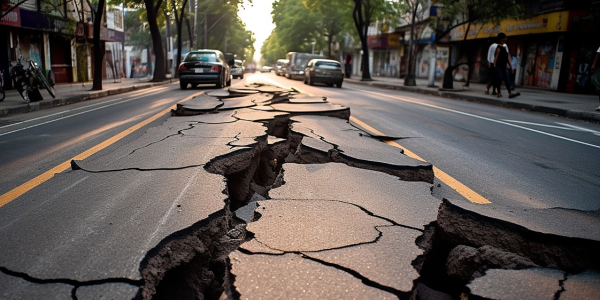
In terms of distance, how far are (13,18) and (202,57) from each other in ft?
24.2

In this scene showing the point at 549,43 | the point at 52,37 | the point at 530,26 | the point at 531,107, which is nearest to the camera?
the point at 531,107

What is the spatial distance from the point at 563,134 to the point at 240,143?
19.9 ft

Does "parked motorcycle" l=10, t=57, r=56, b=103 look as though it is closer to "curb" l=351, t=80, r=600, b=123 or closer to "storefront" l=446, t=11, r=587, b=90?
"curb" l=351, t=80, r=600, b=123

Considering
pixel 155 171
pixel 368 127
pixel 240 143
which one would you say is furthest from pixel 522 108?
pixel 155 171

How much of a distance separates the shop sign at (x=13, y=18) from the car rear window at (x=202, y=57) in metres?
6.57

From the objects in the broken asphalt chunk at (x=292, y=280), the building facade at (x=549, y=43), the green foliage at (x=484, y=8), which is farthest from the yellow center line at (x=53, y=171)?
the green foliage at (x=484, y=8)

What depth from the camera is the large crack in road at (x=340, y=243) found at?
185 centimetres

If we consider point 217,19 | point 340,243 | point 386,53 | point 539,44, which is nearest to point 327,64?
point 539,44

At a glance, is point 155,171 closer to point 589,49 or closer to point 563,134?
point 563,134

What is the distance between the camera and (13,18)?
708 inches

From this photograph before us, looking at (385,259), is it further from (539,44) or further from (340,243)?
(539,44)

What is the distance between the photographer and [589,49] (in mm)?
20875

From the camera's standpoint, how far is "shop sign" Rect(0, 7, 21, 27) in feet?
57.0

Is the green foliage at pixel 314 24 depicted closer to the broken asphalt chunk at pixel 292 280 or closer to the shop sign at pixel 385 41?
the shop sign at pixel 385 41
